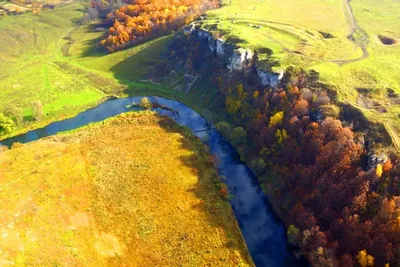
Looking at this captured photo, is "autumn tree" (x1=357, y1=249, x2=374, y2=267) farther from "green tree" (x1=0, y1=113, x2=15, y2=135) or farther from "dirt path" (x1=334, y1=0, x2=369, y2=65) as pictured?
"green tree" (x1=0, y1=113, x2=15, y2=135)

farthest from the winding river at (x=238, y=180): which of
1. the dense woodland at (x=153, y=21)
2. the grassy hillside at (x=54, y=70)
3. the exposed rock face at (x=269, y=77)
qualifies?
the dense woodland at (x=153, y=21)

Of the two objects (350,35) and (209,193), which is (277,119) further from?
(350,35)

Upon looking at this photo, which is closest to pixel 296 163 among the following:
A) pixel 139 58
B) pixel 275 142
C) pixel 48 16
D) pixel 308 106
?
pixel 275 142

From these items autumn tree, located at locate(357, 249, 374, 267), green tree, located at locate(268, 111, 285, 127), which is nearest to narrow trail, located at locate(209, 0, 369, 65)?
green tree, located at locate(268, 111, 285, 127)

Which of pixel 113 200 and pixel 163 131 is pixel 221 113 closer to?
pixel 163 131

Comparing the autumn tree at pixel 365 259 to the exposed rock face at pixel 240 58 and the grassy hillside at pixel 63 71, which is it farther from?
the grassy hillside at pixel 63 71

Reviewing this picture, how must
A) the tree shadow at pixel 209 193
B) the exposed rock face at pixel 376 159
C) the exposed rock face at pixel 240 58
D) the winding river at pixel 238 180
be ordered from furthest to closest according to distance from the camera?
the exposed rock face at pixel 240 58 < the tree shadow at pixel 209 193 < the winding river at pixel 238 180 < the exposed rock face at pixel 376 159

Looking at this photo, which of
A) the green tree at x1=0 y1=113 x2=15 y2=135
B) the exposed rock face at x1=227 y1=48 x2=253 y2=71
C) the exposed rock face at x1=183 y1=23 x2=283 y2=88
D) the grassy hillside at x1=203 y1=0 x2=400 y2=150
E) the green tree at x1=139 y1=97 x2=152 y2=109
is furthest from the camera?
the green tree at x1=139 y1=97 x2=152 y2=109
